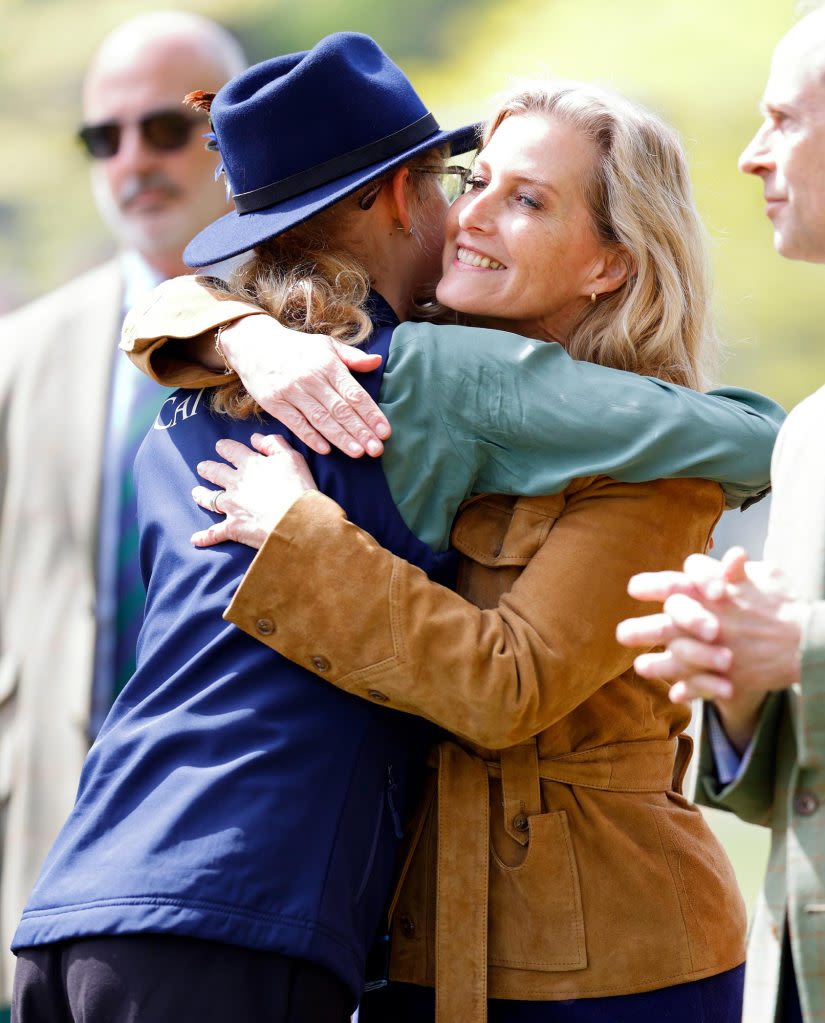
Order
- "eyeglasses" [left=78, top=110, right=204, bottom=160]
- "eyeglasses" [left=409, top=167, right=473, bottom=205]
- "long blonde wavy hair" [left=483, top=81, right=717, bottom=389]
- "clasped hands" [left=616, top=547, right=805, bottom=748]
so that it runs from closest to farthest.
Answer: "clasped hands" [left=616, top=547, right=805, bottom=748]
"long blonde wavy hair" [left=483, top=81, right=717, bottom=389]
"eyeglasses" [left=409, top=167, right=473, bottom=205]
"eyeglasses" [left=78, top=110, right=204, bottom=160]

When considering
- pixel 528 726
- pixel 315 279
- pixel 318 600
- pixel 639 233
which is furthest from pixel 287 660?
pixel 639 233

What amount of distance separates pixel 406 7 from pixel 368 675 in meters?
2.75

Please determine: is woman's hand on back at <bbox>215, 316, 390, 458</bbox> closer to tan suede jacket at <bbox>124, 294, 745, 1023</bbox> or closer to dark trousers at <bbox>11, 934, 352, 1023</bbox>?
tan suede jacket at <bbox>124, 294, 745, 1023</bbox>

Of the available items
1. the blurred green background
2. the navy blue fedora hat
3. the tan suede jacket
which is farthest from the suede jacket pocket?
the blurred green background

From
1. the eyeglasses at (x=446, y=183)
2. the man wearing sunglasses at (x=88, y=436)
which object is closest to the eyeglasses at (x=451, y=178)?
the eyeglasses at (x=446, y=183)

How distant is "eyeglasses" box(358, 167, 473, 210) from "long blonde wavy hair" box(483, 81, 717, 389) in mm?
141

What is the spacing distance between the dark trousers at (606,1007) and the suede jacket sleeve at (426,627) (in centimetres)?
42

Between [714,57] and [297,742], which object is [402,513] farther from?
[714,57]

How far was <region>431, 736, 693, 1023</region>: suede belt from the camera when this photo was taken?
189cm

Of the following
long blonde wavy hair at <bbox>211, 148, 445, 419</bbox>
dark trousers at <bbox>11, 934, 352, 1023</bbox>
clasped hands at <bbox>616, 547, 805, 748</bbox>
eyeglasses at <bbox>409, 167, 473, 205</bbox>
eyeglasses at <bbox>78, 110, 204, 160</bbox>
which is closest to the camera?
clasped hands at <bbox>616, 547, 805, 748</bbox>

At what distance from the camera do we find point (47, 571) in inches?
150

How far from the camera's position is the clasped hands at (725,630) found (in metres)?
1.43

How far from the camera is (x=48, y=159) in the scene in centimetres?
403

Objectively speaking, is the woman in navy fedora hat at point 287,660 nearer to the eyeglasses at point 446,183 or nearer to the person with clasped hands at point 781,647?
the eyeglasses at point 446,183
